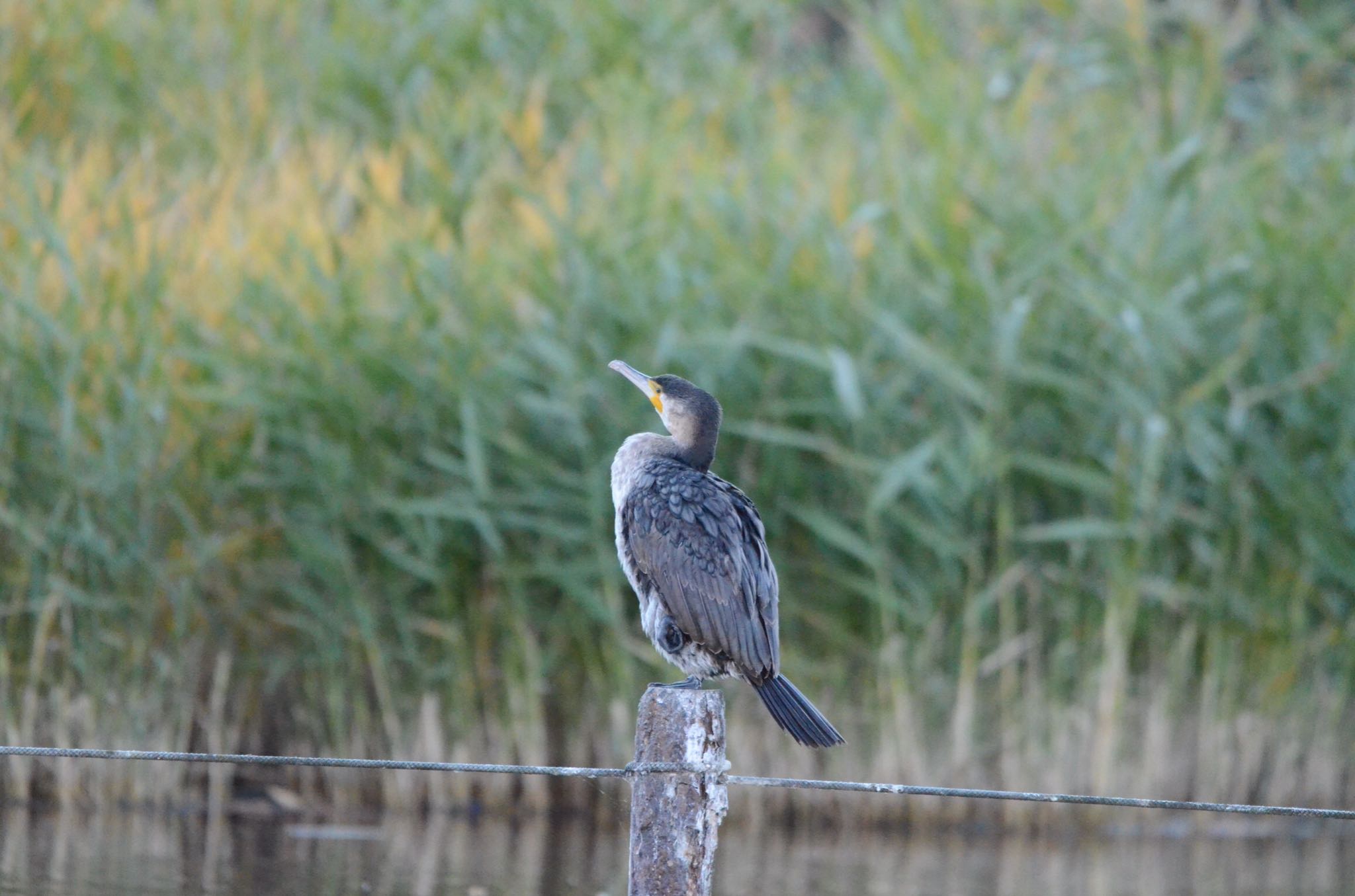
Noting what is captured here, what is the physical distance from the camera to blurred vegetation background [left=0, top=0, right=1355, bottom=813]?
6.06 metres

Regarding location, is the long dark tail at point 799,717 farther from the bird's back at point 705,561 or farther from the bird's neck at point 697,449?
the bird's neck at point 697,449

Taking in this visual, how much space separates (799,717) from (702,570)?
0.40 m

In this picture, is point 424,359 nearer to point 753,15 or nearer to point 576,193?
point 576,193

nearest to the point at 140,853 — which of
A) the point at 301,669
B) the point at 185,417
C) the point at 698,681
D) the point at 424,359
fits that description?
the point at 301,669

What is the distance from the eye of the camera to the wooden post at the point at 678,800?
9.34 ft

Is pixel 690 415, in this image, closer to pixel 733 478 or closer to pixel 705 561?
pixel 705 561

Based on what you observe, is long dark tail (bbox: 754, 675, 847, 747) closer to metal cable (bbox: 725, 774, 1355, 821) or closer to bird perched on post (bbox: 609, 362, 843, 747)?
bird perched on post (bbox: 609, 362, 843, 747)

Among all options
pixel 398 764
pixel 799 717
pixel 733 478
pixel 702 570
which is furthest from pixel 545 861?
pixel 398 764

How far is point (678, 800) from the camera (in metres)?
2.86

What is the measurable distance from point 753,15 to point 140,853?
7.68 m

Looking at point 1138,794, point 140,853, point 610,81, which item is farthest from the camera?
point 610,81

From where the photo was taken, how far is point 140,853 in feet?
18.7

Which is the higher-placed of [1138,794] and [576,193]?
[576,193]

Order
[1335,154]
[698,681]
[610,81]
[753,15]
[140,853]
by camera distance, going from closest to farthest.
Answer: [698,681], [140,853], [1335,154], [610,81], [753,15]
